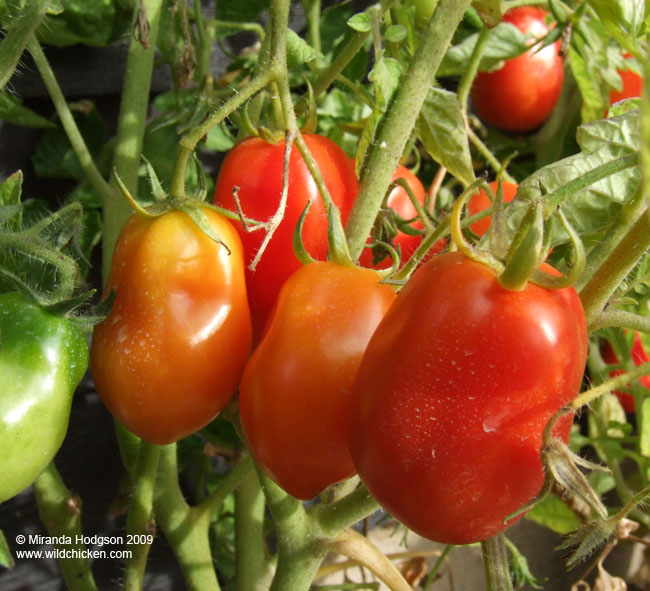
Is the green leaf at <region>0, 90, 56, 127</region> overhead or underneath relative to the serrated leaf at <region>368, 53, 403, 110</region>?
underneath

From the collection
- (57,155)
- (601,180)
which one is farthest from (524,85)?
(57,155)

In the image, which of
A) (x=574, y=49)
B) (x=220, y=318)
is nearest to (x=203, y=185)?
(x=220, y=318)

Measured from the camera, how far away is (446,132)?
575 mm

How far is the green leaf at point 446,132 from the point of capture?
0.56 metres

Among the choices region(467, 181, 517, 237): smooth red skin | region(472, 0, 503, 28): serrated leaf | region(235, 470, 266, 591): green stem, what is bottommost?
region(235, 470, 266, 591): green stem

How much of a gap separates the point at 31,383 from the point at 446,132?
365mm

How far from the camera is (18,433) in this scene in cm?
45

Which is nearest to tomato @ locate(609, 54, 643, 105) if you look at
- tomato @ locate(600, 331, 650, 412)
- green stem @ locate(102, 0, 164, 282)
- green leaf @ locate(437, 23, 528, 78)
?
green leaf @ locate(437, 23, 528, 78)

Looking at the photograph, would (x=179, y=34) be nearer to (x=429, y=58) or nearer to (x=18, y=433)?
(x=429, y=58)

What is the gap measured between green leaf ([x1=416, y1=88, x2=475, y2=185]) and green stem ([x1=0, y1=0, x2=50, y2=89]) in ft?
0.96

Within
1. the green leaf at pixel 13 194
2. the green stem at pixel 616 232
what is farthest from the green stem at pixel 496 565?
the green leaf at pixel 13 194

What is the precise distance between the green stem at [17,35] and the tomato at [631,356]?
64 centimetres

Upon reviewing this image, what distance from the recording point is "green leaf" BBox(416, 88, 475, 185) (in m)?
0.56

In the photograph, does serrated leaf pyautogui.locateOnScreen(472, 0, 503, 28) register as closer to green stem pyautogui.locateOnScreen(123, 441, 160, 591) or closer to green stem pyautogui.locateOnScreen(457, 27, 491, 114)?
green stem pyautogui.locateOnScreen(457, 27, 491, 114)
